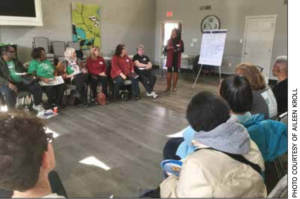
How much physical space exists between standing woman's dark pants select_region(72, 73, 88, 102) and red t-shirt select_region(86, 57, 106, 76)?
25 cm

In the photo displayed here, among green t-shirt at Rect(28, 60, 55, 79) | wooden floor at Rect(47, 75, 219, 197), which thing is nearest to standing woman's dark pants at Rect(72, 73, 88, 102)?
wooden floor at Rect(47, 75, 219, 197)

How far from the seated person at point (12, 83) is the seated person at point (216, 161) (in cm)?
354

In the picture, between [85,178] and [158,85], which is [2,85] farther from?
[158,85]

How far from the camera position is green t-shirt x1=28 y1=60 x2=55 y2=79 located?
4230mm

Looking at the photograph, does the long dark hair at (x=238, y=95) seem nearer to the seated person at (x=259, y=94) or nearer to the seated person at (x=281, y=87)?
the seated person at (x=259, y=94)

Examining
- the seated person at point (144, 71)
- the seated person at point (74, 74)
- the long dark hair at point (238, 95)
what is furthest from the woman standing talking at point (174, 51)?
the long dark hair at point (238, 95)

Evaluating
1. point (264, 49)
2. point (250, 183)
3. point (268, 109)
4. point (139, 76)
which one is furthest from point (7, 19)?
point (264, 49)

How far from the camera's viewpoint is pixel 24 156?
85cm

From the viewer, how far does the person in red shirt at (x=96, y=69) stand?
15.9 feet

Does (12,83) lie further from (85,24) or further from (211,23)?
(211,23)

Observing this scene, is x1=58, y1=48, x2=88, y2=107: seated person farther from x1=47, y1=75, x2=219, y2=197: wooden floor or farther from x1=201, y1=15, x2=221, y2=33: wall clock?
x1=201, y1=15, x2=221, y2=33: wall clock

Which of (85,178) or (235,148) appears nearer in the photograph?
(235,148)

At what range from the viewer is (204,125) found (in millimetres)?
1130

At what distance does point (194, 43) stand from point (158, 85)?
324cm
